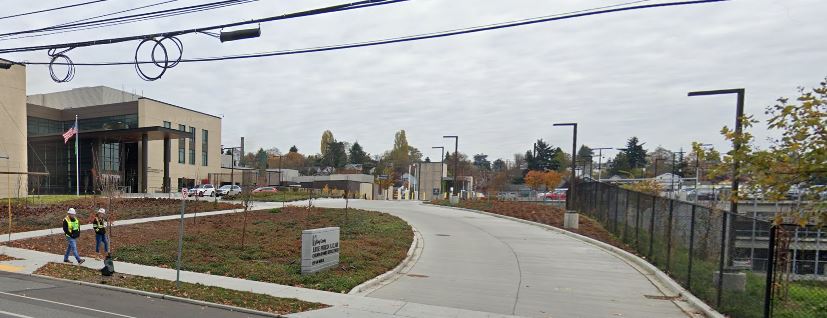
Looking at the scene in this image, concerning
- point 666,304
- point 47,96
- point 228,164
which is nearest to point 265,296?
point 666,304

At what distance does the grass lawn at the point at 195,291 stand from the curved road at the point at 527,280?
1960 mm

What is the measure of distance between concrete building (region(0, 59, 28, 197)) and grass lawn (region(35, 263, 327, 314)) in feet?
129

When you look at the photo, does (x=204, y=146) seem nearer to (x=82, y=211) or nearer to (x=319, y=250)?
(x=82, y=211)

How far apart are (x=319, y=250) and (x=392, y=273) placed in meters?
1.92

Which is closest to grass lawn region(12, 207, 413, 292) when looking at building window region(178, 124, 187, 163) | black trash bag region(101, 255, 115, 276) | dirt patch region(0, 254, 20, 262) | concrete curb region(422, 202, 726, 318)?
dirt patch region(0, 254, 20, 262)

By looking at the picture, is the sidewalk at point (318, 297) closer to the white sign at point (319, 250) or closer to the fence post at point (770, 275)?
the white sign at point (319, 250)

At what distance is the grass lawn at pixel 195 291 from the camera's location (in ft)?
30.8

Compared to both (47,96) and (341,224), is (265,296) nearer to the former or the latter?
(341,224)

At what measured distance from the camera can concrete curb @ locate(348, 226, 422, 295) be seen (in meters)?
11.0

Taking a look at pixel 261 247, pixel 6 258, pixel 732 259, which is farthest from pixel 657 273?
pixel 6 258

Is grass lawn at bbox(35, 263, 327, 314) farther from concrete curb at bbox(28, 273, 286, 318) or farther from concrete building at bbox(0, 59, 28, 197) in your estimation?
concrete building at bbox(0, 59, 28, 197)

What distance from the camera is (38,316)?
26.9ft

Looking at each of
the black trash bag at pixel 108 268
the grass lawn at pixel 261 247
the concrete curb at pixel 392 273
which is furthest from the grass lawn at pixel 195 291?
the concrete curb at pixel 392 273

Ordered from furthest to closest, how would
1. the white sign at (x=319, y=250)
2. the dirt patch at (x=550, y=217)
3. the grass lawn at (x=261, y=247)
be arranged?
the dirt patch at (x=550, y=217)
the grass lawn at (x=261, y=247)
the white sign at (x=319, y=250)
